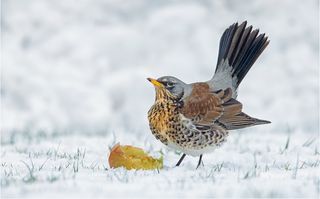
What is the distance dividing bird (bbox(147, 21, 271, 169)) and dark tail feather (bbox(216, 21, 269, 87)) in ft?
0.13

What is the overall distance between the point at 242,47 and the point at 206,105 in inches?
42.1

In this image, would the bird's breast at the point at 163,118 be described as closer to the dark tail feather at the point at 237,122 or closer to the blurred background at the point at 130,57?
the dark tail feather at the point at 237,122

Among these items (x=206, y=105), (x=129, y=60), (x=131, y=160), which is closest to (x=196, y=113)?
(x=206, y=105)

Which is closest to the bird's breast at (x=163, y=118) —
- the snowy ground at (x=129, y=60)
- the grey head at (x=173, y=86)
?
the grey head at (x=173, y=86)

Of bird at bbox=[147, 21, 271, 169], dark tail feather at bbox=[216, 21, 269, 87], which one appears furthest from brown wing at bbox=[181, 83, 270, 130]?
dark tail feather at bbox=[216, 21, 269, 87]

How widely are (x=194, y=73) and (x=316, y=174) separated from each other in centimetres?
965

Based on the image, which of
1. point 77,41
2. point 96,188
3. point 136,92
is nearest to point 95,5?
point 77,41

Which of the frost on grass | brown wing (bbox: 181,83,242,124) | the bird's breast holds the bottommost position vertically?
the frost on grass

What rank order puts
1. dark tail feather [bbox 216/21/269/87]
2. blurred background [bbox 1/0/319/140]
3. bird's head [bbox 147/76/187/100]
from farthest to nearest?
blurred background [bbox 1/0/319/140]
dark tail feather [bbox 216/21/269/87]
bird's head [bbox 147/76/187/100]

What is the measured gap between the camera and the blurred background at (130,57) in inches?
541

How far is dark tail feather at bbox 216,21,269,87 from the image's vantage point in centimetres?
715

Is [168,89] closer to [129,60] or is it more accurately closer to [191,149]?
[191,149]

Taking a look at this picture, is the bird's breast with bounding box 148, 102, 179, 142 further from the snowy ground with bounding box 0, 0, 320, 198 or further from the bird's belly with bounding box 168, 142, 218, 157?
the snowy ground with bounding box 0, 0, 320, 198

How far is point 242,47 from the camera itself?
7.17m
